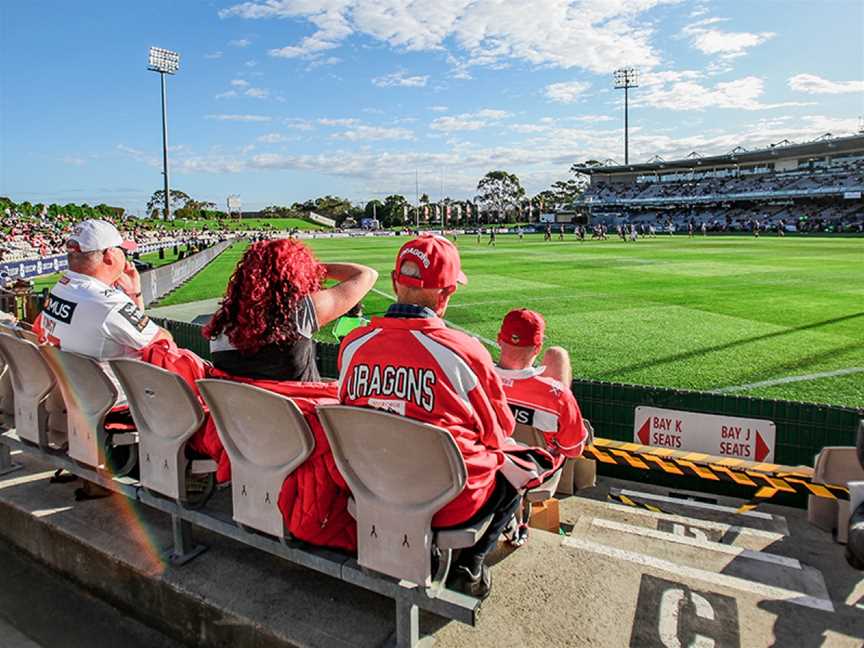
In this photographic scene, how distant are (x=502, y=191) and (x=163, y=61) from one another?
8435 centimetres

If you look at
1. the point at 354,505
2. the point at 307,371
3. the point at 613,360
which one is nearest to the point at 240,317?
the point at 307,371

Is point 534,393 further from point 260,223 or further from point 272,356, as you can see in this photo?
point 260,223

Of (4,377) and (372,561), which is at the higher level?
(4,377)

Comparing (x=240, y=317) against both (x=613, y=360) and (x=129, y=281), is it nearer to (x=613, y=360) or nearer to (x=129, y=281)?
(x=129, y=281)

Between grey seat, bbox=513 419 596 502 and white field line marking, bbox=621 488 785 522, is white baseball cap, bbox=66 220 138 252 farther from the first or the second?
white field line marking, bbox=621 488 785 522

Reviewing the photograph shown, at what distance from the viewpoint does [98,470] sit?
335 centimetres

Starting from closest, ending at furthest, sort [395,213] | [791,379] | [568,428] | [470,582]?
[470,582]
[568,428]
[791,379]
[395,213]

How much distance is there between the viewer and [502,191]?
145 meters

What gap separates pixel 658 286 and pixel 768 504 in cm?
1469

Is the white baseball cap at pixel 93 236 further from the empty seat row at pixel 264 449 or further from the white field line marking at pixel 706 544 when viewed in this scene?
the white field line marking at pixel 706 544

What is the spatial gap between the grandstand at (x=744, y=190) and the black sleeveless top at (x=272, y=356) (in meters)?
66.6

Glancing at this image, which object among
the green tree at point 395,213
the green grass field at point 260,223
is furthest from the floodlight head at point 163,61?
the green tree at point 395,213

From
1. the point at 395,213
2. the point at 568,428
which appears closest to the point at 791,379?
the point at 568,428

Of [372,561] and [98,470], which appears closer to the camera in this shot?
[372,561]
